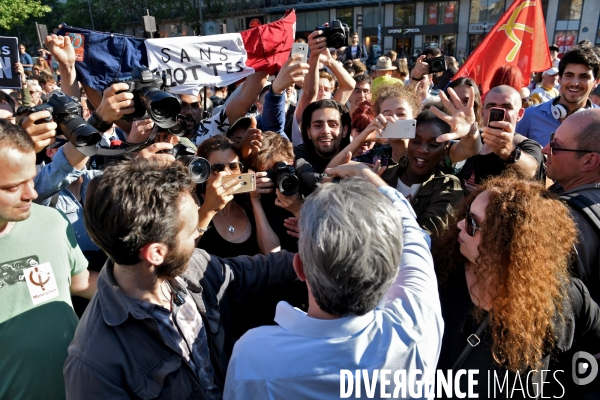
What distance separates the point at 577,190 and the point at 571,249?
0.50 metres

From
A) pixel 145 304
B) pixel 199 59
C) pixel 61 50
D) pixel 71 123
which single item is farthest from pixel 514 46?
pixel 145 304

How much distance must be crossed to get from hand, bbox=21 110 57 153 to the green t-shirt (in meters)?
0.31

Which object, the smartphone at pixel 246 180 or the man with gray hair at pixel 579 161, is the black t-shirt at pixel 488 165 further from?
the smartphone at pixel 246 180

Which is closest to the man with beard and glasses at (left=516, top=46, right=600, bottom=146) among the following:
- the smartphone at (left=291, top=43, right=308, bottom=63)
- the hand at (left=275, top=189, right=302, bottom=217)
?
the smartphone at (left=291, top=43, right=308, bottom=63)

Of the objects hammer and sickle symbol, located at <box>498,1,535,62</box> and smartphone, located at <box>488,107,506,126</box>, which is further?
hammer and sickle symbol, located at <box>498,1,535,62</box>

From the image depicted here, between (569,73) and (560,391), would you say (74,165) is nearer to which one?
(560,391)

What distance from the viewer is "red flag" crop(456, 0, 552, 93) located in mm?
4840

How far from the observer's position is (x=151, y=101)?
2.21 m

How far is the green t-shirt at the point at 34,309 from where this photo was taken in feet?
5.40

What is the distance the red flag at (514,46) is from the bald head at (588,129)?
→ 105 inches

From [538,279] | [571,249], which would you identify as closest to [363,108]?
[571,249]

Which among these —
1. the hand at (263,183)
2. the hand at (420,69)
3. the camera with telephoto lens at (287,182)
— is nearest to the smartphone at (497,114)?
the camera with telephoto lens at (287,182)

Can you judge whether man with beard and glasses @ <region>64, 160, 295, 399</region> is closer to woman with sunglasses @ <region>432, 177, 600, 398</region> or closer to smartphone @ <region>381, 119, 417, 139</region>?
woman with sunglasses @ <region>432, 177, 600, 398</region>

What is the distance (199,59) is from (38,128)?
316 cm
